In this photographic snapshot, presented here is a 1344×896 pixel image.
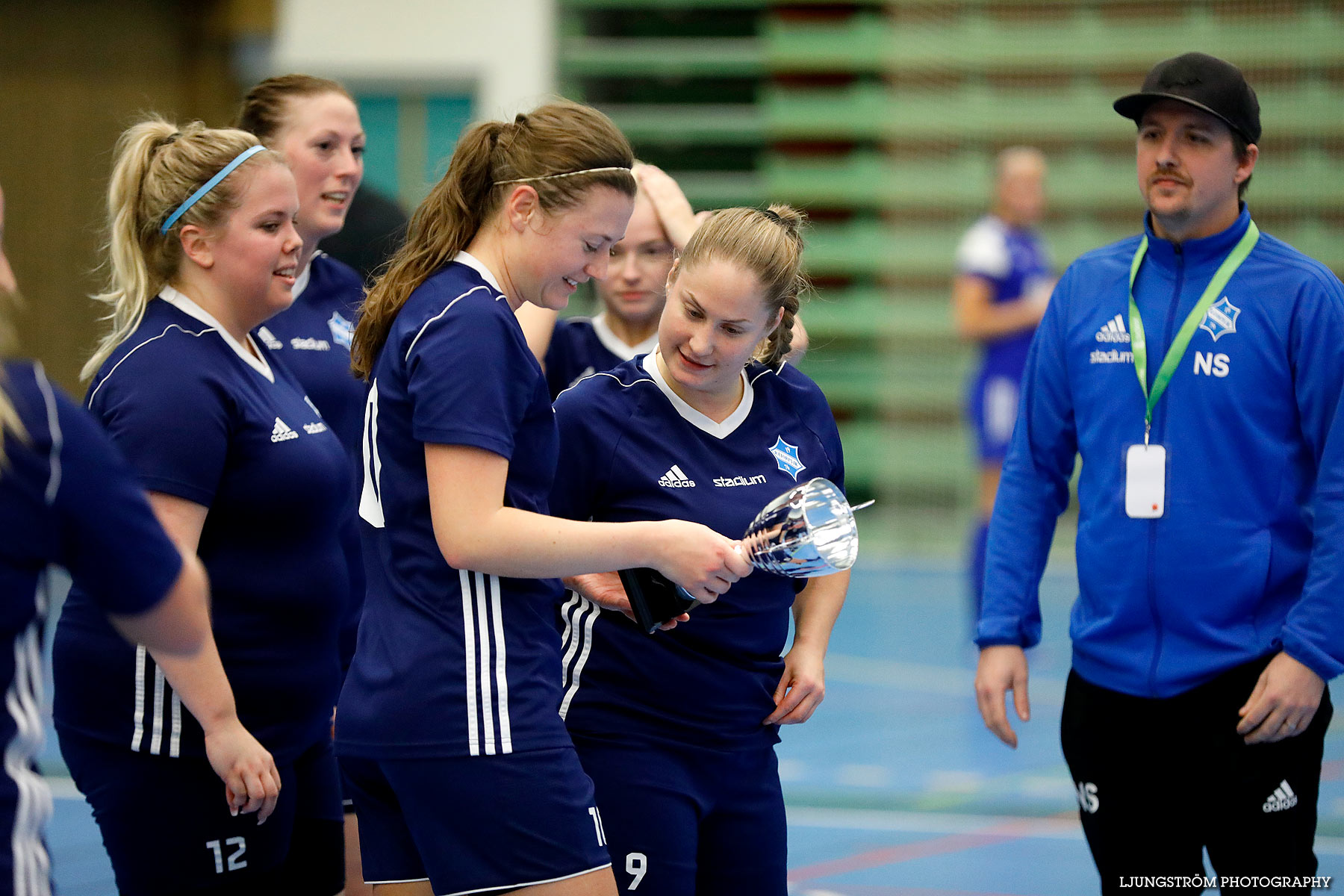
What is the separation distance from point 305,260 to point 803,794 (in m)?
2.75

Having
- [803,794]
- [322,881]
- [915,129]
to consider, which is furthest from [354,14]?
[322,881]

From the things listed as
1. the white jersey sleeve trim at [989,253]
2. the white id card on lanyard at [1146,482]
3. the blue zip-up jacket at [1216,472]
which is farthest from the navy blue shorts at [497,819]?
the white jersey sleeve trim at [989,253]

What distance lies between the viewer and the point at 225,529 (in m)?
2.32

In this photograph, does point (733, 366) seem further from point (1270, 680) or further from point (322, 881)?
point (322, 881)

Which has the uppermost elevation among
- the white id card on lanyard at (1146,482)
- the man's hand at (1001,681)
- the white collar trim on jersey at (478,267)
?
the white collar trim on jersey at (478,267)

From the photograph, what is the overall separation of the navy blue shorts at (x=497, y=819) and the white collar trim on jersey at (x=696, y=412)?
66cm

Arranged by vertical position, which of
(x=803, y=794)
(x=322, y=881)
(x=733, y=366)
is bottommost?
(x=803, y=794)

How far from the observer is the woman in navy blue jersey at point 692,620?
90.8 inches

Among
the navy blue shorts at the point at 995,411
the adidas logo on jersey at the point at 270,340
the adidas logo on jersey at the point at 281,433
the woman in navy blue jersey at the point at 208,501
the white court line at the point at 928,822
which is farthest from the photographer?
the navy blue shorts at the point at 995,411

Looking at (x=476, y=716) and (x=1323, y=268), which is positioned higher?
(x=1323, y=268)

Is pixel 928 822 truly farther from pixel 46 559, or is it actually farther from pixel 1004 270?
pixel 46 559

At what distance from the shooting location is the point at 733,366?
2.37m

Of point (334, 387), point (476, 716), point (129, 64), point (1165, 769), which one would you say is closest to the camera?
point (476, 716)

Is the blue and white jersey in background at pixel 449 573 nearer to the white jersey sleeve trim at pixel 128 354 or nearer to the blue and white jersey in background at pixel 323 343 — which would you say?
the white jersey sleeve trim at pixel 128 354
